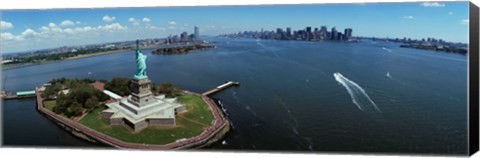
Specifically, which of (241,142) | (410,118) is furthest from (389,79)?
(241,142)

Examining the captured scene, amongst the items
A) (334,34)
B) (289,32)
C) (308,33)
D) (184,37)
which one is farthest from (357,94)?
(184,37)

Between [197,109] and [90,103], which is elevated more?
[90,103]

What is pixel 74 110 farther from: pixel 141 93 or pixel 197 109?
pixel 197 109

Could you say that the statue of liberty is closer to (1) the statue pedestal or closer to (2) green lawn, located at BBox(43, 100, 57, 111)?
(1) the statue pedestal

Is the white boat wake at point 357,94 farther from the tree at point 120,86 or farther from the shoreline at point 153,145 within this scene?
the tree at point 120,86

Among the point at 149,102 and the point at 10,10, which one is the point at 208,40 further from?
the point at 10,10

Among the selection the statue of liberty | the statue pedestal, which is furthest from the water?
the statue of liberty
